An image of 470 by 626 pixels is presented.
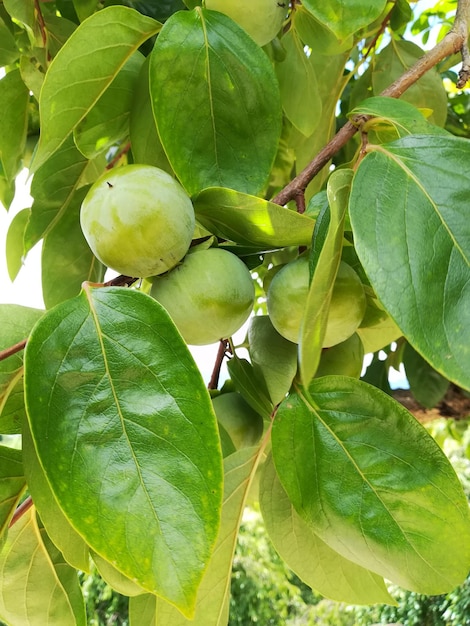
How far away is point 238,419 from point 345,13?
37cm

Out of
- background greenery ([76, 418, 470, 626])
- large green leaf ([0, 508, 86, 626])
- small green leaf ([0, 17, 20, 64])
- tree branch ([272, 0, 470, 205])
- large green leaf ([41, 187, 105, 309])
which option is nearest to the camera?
tree branch ([272, 0, 470, 205])

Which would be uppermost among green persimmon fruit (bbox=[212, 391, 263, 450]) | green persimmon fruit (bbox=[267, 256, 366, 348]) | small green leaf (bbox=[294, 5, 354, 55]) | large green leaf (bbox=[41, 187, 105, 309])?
small green leaf (bbox=[294, 5, 354, 55])

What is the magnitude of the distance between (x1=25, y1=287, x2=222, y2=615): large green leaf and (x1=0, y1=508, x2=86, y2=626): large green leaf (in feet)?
1.04

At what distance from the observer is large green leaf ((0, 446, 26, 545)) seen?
2.05 feet

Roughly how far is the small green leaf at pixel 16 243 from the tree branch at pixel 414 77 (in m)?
0.57

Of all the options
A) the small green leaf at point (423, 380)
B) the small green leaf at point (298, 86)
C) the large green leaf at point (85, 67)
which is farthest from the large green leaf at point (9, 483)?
the small green leaf at point (423, 380)

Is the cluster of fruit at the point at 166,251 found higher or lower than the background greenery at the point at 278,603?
higher

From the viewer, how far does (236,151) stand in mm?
595

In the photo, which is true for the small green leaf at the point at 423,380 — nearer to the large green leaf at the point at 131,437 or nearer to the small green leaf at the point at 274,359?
the small green leaf at the point at 274,359

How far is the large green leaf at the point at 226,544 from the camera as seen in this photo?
2.10 feet

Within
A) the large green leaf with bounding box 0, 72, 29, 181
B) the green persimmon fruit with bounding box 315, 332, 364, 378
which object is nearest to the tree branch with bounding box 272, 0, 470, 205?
the green persimmon fruit with bounding box 315, 332, 364, 378

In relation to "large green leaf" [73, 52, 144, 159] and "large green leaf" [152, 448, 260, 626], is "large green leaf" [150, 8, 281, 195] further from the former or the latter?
"large green leaf" [152, 448, 260, 626]

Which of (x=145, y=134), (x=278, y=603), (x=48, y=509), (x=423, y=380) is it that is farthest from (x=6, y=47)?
(x=278, y=603)

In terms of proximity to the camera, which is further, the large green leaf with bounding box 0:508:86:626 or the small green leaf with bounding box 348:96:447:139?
the large green leaf with bounding box 0:508:86:626
